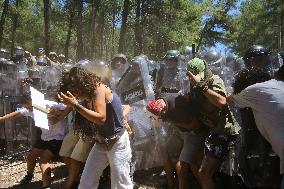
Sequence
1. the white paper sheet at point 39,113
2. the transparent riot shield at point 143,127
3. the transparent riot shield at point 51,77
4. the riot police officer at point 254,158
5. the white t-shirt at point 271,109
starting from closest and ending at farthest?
1. the white t-shirt at point 271,109
2. the riot police officer at point 254,158
3. the white paper sheet at point 39,113
4. the transparent riot shield at point 143,127
5. the transparent riot shield at point 51,77

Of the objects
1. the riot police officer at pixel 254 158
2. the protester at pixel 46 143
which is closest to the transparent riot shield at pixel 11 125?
the protester at pixel 46 143

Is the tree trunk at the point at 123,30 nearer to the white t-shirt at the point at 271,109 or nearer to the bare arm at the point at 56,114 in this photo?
the bare arm at the point at 56,114

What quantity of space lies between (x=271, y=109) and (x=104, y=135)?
5.97 feet

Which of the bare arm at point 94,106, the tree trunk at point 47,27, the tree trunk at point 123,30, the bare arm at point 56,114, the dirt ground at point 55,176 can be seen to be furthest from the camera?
the tree trunk at point 123,30

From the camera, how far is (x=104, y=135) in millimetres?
4516

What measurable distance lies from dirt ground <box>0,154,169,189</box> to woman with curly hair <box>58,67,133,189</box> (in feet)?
5.94

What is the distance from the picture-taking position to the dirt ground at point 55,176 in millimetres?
6477

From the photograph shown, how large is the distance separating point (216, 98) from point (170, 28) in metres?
22.8

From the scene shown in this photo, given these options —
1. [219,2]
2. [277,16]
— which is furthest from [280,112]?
[219,2]

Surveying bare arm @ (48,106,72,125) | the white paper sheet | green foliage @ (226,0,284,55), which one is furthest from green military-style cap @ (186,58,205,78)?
green foliage @ (226,0,284,55)

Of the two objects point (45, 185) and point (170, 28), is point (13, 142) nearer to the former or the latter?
point (45, 185)

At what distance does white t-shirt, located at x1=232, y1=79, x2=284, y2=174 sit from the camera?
3.38 metres

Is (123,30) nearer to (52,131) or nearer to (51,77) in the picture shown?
(51,77)

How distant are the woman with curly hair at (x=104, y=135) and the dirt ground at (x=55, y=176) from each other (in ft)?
Answer: 5.94
